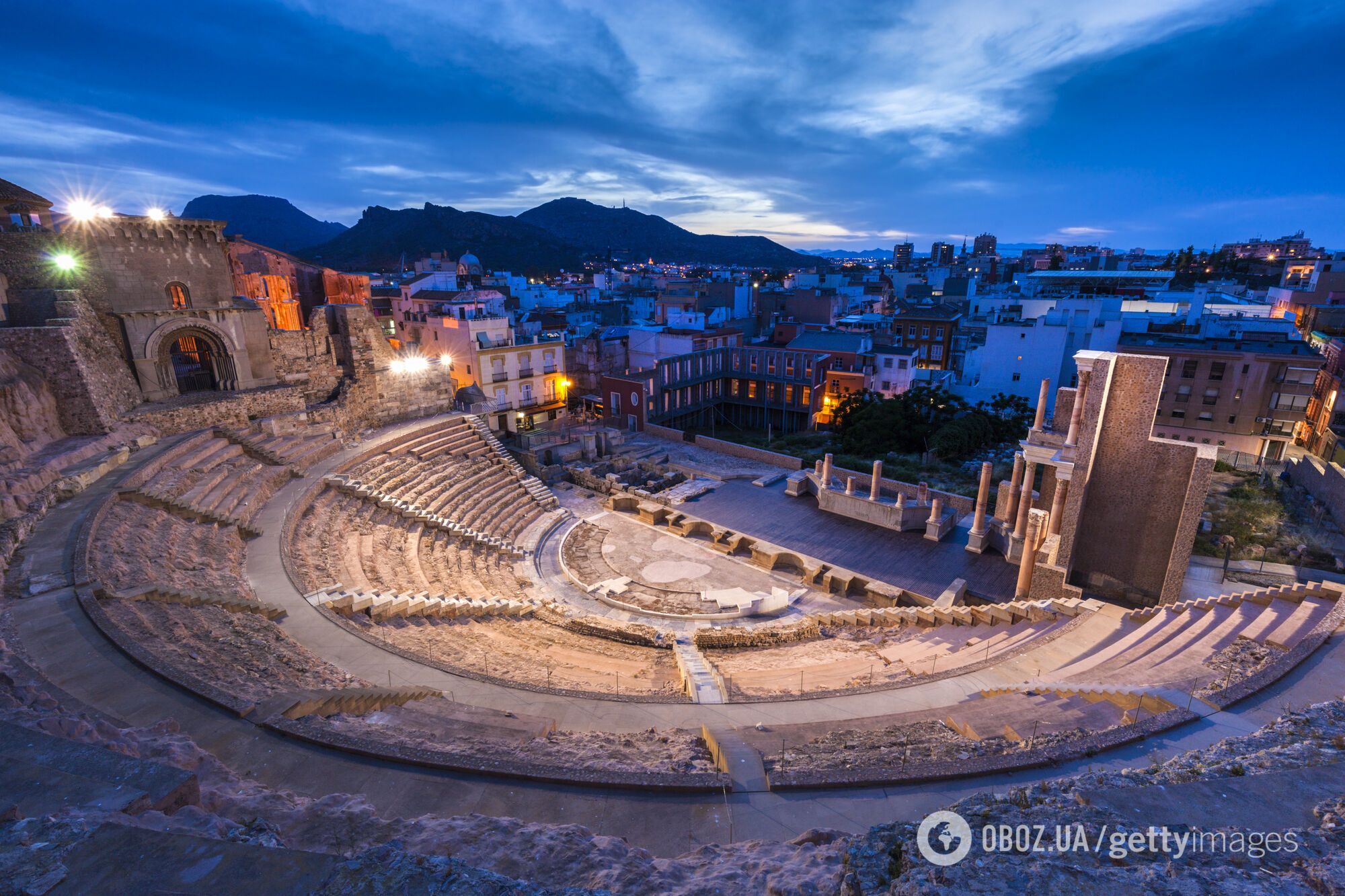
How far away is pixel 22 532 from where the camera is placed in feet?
36.8

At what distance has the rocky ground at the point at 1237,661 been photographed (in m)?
8.88

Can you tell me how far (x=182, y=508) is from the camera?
14211mm

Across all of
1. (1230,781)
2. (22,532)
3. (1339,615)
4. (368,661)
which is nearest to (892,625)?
(1339,615)

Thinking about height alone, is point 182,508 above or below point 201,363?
below

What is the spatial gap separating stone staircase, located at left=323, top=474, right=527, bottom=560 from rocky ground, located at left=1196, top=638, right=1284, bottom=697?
1762 centimetres

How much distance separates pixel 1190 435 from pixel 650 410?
105ft

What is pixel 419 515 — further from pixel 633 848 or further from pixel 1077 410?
pixel 1077 410

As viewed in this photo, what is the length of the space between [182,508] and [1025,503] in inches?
877

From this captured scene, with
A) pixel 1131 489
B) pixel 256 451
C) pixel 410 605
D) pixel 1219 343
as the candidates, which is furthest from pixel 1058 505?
pixel 1219 343

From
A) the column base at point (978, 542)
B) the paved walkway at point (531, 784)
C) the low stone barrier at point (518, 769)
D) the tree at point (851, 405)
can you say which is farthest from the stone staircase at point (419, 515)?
the tree at point (851, 405)

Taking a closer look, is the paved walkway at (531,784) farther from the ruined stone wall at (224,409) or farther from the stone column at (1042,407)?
the ruined stone wall at (224,409)

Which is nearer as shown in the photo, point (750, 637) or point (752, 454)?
point (750, 637)

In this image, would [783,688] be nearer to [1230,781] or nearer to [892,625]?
[892,625]

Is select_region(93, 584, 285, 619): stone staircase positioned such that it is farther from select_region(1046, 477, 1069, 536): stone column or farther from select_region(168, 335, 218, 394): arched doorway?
select_region(1046, 477, 1069, 536): stone column
